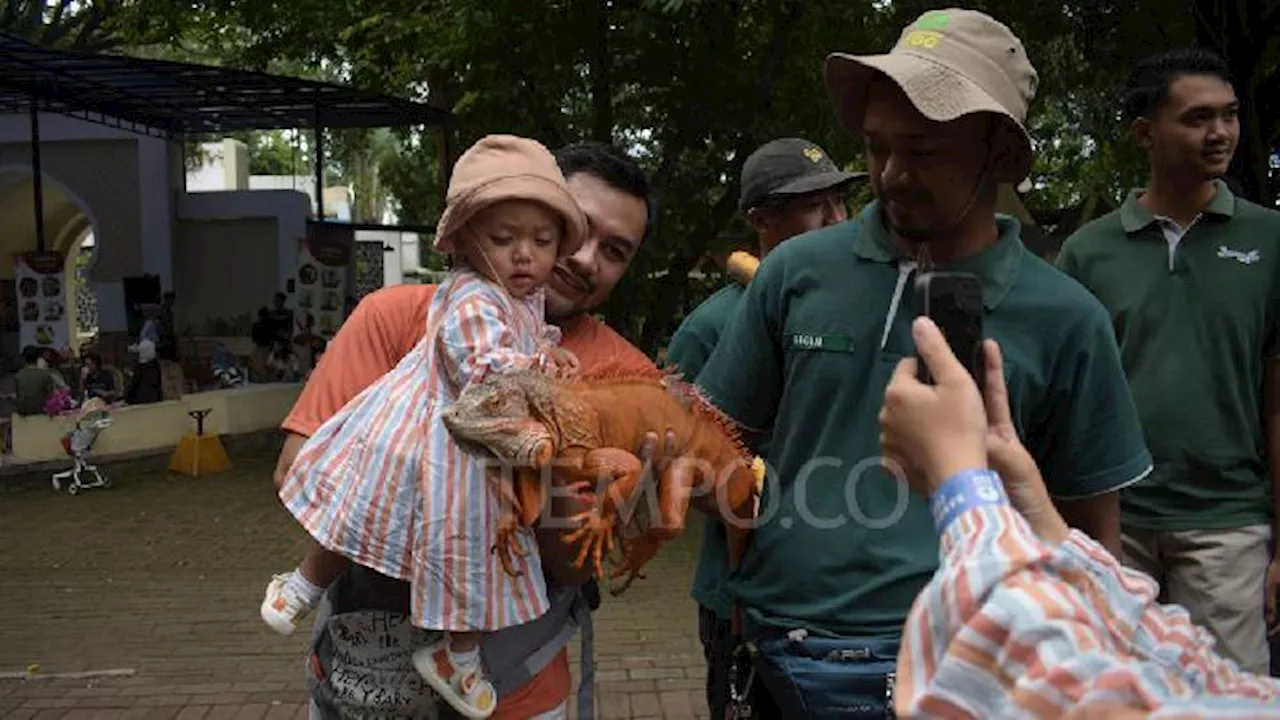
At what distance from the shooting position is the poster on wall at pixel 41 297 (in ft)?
49.3

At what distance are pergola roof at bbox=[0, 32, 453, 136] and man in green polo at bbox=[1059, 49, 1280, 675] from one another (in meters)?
10.3

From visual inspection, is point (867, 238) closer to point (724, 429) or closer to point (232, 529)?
point (724, 429)

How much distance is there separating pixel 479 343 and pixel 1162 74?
87.2 inches

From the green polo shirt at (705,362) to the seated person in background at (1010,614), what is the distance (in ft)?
3.95

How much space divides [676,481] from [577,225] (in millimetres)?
632

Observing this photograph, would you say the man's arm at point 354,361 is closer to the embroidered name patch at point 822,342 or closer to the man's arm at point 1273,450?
the embroidered name patch at point 822,342

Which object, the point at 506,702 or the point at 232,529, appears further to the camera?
the point at 232,529

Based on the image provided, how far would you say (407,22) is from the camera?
9367 mm

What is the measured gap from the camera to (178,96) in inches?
658

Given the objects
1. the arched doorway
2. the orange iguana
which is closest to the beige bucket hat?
the orange iguana

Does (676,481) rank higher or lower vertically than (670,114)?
lower

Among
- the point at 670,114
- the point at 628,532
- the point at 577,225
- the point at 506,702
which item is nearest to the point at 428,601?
the point at 506,702

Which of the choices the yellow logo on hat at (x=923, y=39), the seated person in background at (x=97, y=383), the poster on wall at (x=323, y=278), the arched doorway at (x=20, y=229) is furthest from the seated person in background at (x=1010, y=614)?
the arched doorway at (x=20, y=229)

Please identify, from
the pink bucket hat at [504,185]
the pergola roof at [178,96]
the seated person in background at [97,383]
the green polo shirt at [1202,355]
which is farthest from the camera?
the pergola roof at [178,96]
